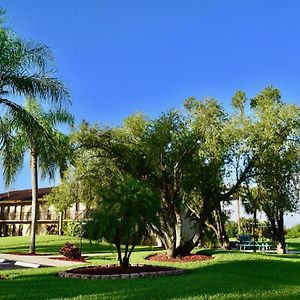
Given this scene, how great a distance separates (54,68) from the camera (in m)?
15.6

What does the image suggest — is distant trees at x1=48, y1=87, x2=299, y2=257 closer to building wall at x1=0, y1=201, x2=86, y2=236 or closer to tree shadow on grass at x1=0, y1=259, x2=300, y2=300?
tree shadow on grass at x1=0, y1=259, x2=300, y2=300

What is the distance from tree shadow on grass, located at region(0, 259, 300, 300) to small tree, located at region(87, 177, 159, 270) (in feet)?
6.59

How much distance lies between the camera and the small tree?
1498 cm

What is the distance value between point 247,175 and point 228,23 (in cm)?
1018

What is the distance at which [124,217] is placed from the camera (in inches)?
595

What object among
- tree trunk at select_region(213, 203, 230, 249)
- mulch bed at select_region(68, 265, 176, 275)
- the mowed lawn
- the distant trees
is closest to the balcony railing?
tree trunk at select_region(213, 203, 230, 249)

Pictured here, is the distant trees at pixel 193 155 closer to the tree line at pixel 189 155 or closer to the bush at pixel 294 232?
the tree line at pixel 189 155

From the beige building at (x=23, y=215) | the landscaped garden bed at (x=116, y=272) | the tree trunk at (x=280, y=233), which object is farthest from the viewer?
the beige building at (x=23, y=215)

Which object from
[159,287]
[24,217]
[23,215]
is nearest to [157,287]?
[159,287]

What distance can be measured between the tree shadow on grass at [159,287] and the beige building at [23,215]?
36.9m

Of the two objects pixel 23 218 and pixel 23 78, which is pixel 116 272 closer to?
pixel 23 78

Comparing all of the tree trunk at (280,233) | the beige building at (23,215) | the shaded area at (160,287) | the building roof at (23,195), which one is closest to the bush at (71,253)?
the shaded area at (160,287)

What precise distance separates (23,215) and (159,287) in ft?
155

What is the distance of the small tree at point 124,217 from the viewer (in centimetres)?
1498
